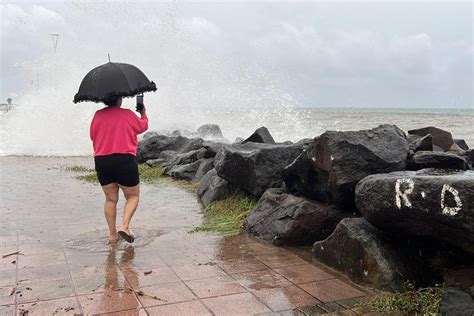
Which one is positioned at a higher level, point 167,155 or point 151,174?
point 167,155

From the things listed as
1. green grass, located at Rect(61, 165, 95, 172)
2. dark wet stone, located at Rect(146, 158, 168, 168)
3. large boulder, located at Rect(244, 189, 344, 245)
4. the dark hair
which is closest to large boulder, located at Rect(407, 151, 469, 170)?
large boulder, located at Rect(244, 189, 344, 245)

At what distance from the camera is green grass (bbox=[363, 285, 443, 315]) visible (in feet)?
12.0

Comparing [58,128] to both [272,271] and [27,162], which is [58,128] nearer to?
[27,162]

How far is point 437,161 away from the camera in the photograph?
5.25 metres

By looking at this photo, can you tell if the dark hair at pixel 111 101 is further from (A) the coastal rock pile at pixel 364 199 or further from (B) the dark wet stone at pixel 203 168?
(B) the dark wet stone at pixel 203 168

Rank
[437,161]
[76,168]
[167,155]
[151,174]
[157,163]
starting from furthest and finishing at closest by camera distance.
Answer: [167,155], [157,163], [76,168], [151,174], [437,161]

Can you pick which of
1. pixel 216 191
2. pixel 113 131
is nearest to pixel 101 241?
pixel 113 131

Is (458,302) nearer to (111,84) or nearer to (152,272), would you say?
(152,272)

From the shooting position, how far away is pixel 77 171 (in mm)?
12094

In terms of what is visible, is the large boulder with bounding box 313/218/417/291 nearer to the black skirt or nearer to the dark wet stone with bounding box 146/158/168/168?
the black skirt

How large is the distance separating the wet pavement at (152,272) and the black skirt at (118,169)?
0.75m

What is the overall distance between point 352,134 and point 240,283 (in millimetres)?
2020

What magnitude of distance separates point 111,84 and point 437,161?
3608 millimetres

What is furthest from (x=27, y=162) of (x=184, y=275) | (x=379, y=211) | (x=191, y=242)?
(x=379, y=211)
